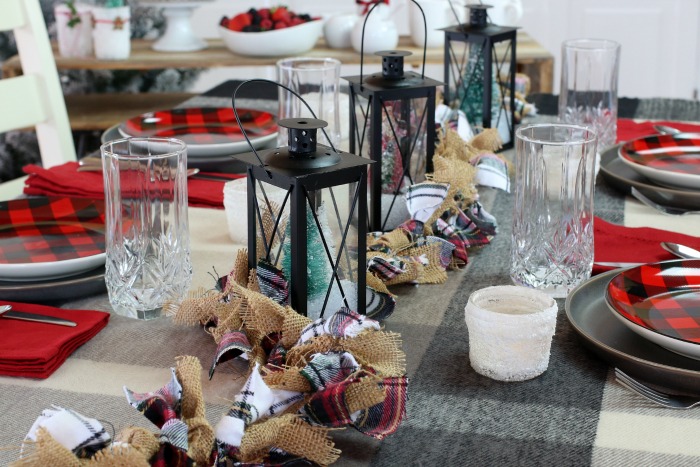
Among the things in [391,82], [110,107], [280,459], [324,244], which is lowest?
[110,107]

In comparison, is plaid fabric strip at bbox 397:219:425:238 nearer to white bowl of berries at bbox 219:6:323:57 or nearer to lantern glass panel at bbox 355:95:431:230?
lantern glass panel at bbox 355:95:431:230

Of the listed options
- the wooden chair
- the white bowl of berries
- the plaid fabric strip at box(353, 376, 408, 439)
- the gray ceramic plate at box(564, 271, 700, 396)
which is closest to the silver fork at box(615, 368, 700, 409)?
the gray ceramic plate at box(564, 271, 700, 396)

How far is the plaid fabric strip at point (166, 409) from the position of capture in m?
0.62

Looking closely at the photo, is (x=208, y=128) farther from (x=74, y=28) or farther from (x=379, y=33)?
(x=74, y=28)

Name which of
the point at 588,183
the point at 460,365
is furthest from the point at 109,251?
the point at 588,183

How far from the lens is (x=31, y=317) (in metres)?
0.91

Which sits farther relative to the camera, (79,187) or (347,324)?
(79,187)

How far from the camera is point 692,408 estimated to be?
73cm

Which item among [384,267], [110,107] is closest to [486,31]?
[384,267]

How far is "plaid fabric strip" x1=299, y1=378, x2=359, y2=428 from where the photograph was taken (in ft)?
2.20

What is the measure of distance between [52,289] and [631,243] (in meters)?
0.67

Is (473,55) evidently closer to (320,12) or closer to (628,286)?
(628,286)

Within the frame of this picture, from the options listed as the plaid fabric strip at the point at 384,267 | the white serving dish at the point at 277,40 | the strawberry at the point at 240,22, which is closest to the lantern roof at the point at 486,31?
the plaid fabric strip at the point at 384,267

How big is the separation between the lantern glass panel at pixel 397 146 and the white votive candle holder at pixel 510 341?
0.34 meters
